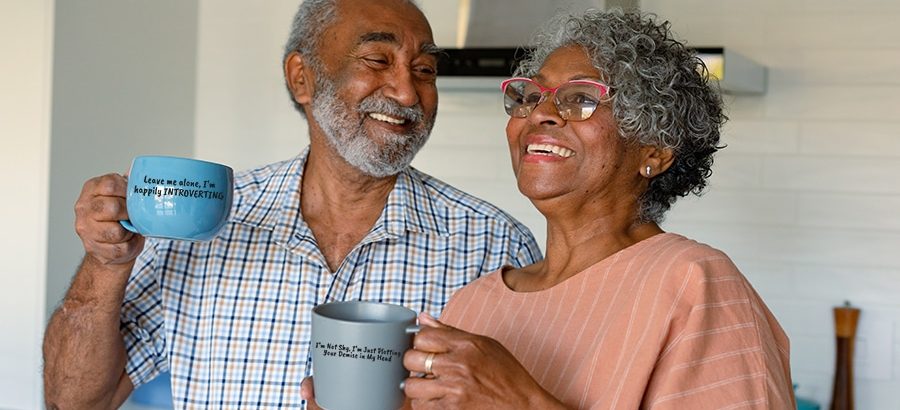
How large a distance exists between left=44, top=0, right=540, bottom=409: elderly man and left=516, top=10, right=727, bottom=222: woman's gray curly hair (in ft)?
1.30

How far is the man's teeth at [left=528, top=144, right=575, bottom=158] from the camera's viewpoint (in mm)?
1195

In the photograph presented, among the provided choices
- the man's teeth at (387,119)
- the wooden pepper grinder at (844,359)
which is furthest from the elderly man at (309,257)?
the wooden pepper grinder at (844,359)

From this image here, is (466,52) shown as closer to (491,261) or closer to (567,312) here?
(491,261)

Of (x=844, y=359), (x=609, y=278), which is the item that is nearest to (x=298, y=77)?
(x=609, y=278)

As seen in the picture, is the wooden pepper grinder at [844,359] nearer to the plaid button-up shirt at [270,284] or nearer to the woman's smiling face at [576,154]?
the plaid button-up shirt at [270,284]

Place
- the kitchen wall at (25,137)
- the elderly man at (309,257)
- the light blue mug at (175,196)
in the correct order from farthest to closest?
the kitchen wall at (25,137)
the elderly man at (309,257)
the light blue mug at (175,196)

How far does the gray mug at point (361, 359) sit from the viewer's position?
948 millimetres

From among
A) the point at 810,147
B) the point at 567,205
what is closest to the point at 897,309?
the point at 810,147

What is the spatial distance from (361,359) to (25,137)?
1.79 m

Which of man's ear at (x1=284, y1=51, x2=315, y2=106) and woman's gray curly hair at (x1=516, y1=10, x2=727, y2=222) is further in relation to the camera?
man's ear at (x1=284, y1=51, x2=315, y2=106)

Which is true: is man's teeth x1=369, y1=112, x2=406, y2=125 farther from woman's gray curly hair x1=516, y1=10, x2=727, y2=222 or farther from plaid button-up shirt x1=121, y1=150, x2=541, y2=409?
woman's gray curly hair x1=516, y1=10, x2=727, y2=222

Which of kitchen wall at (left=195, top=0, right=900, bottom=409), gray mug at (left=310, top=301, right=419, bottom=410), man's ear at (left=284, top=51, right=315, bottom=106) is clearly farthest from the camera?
kitchen wall at (left=195, top=0, right=900, bottom=409)

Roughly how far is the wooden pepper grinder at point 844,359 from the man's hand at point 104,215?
189 centimetres

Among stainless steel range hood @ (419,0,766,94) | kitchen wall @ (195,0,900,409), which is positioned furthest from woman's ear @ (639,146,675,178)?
kitchen wall @ (195,0,900,409)
